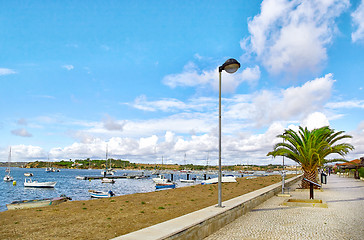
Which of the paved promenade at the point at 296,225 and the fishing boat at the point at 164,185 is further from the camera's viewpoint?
the fishing boat at the point at 164,185

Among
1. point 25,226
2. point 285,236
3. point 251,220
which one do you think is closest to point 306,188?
point 251,220

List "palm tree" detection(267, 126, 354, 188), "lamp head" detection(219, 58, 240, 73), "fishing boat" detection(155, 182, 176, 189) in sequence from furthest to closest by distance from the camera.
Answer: "fishing boat" detection(155, 182, 176, 189), "palm tree" detection(267, 126, 354, 188), "lamp head" detection(219, 58, 240, 73)

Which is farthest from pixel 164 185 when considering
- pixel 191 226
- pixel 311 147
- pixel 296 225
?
pixel 191 226

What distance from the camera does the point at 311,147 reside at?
2227cm

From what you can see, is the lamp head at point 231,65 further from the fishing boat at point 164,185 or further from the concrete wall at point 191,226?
the fishing boat at point 164,185

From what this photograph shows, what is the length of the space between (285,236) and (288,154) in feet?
57.2

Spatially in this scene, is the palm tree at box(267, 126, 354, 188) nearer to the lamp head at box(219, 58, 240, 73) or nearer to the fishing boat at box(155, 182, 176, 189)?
the lamp head at box(219, 58, 240, 73)

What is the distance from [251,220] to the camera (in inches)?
383

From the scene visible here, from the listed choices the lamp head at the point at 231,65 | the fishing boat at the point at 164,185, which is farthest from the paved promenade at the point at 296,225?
the fishing boat at the point at 164,185

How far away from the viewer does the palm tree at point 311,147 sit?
21734 mm

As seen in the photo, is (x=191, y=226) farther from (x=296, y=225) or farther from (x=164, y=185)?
(x=164, y=185)

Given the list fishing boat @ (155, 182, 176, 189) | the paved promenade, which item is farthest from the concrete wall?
fishing boat @ (155, 182, 176, 189)

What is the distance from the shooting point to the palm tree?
71.3 ft

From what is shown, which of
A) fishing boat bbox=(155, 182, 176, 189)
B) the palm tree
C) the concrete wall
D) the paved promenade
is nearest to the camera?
the concrete wall
